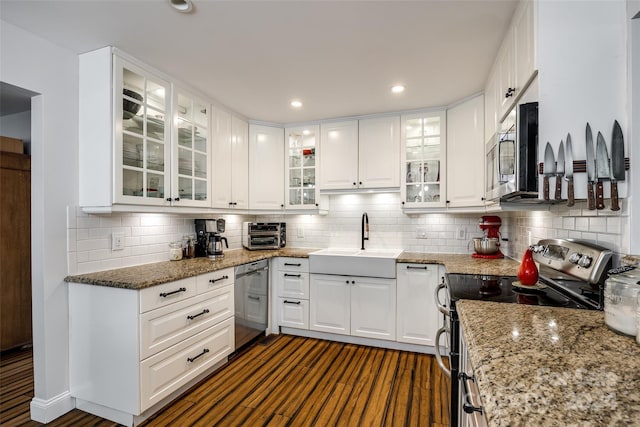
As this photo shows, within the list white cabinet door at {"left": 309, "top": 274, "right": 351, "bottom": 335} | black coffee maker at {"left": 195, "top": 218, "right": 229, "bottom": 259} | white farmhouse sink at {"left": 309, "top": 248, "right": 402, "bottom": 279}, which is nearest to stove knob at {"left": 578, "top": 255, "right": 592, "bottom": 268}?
white farmhouse sink at {"left": 309, "top": 248, "right": 402, "bottom": 279}

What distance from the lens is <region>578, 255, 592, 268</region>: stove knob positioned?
1265 millimetres

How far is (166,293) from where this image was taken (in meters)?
→ 2.02

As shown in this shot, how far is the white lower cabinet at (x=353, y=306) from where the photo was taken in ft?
9.53

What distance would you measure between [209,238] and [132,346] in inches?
49.1

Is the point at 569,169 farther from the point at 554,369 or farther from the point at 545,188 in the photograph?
the point at 554,369

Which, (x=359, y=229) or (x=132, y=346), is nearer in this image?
(x=132, y=346)

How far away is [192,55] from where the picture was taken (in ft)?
6.84

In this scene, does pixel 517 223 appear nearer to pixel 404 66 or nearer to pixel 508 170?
pixel 508 170

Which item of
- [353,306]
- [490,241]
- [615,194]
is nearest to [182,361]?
[353,306]

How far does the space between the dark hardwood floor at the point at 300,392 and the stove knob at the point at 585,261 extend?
126 centimetres

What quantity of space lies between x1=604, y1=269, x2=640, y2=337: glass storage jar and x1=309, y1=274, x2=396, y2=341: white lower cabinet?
1965 mm

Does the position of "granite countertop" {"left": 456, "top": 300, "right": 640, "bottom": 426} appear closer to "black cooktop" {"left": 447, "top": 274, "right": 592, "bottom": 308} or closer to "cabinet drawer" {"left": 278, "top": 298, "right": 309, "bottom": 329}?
"black cooktop" {"left": 447, "top": 274, "right": 592, "bottom": 308}

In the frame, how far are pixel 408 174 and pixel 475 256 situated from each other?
3.37ft

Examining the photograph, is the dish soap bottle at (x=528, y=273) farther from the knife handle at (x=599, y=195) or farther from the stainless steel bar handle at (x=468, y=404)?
the stainless steel bar handle at (x=468, y=404)
